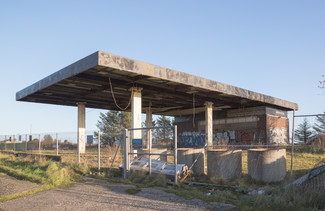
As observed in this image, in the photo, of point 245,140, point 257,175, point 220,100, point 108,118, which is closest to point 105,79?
point 257,175

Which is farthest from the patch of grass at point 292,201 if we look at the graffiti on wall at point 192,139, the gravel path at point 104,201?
the graffiti on wall at point 192,139

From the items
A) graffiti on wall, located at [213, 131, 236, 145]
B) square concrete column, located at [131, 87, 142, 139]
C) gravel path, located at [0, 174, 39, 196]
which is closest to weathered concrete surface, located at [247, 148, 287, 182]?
gravel path, located at [0, 174, 39, 196]

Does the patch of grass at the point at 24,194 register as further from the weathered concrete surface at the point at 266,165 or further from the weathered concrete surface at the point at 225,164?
the weathered concrete surface at the point at 266,165

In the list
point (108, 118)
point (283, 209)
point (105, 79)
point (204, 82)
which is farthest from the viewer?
point (108, 118)

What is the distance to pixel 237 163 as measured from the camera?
11.2 meters

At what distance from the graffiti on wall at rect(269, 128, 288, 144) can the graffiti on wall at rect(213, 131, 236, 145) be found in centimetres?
366

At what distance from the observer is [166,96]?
23.1 m

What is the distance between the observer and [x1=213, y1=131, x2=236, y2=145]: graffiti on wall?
29062 mm

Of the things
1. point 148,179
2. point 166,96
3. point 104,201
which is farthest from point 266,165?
point 166,96

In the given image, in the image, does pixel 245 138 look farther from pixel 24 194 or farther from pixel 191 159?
Result: pixel 24 194

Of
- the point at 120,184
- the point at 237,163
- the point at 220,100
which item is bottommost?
the point at 120,184

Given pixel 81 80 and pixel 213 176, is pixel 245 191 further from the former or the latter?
pixel 81 80

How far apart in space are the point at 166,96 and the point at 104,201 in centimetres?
1574

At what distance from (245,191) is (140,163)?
504 cm
